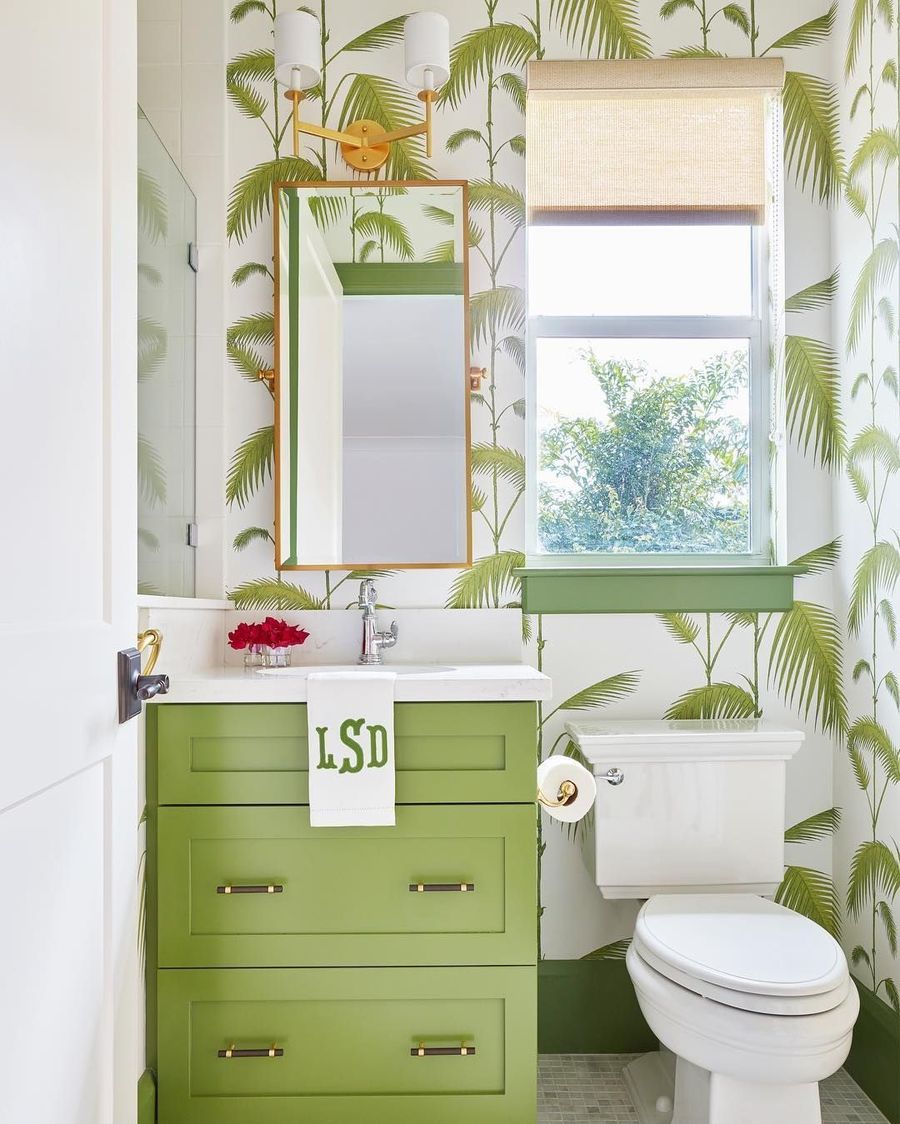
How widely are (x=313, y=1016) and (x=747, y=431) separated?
172 centimetres

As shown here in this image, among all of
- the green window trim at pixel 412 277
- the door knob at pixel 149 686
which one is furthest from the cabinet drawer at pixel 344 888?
the green window trim at pixel 412 277

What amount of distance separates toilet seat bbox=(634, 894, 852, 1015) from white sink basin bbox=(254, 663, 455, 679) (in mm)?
657

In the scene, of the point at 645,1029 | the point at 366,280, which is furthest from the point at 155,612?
the point at 645,1029

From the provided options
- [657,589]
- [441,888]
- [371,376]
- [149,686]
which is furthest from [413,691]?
[371,376]

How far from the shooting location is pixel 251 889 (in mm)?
1648

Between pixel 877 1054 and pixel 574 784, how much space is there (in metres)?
0.92

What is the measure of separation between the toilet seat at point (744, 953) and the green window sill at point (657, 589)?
0.69m

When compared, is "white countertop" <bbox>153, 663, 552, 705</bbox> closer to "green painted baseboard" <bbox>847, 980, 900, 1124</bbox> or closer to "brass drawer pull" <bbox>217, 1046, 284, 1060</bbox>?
"brass drawer pull" <bbox>217, 1046, 284, 1060</bbox>

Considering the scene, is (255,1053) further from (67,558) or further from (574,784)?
(67,558)

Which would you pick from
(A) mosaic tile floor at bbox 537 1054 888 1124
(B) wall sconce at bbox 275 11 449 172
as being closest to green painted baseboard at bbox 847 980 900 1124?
(A) mosaic tile floor at bbox 537 1054 888 1124

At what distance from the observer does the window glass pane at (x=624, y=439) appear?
7.47ft

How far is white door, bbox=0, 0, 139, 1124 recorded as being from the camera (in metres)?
0.80

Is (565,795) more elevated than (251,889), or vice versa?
(565,795)

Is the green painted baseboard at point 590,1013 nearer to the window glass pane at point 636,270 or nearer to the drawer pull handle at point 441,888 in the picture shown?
the drawer pull handle at point 441,888
